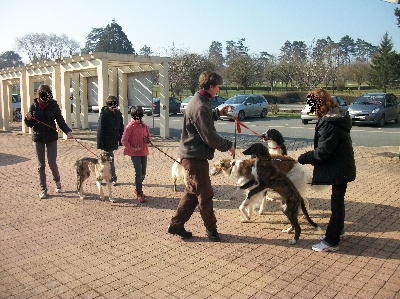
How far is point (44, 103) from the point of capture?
753cm

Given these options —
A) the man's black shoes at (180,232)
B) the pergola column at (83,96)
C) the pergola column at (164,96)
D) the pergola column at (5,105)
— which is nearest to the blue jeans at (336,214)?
the man's black shoes at (180,232)

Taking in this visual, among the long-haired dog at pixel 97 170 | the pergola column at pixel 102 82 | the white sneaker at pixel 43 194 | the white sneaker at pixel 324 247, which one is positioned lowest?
the white sneaker at pixel 324 247

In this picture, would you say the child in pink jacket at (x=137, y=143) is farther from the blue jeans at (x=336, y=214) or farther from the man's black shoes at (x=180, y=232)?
the blue jeans at (x=336, y=214)

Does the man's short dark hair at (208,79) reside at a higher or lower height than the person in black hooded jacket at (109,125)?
higher

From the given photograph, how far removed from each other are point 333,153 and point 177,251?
2330mm

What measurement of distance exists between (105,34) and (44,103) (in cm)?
7682

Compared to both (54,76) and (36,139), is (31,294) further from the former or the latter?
(54,76)

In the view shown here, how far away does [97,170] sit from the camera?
7.27 m

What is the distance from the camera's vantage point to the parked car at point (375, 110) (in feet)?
67.5

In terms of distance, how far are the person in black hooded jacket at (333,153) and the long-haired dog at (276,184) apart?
20.1 inches

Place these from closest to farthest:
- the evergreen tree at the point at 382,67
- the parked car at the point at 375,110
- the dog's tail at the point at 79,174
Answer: the dog's tail at the point at 79,174
the parked car at the point at 375,110
the evergreen tree at the point at 382,67

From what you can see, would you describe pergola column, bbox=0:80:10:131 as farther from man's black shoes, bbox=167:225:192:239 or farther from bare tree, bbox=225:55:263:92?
bare tree, bbox=225:55:263:92

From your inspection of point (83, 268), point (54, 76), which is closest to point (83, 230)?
point (83, 268)

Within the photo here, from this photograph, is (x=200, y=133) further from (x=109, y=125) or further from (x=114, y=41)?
(x=114, y=41)
